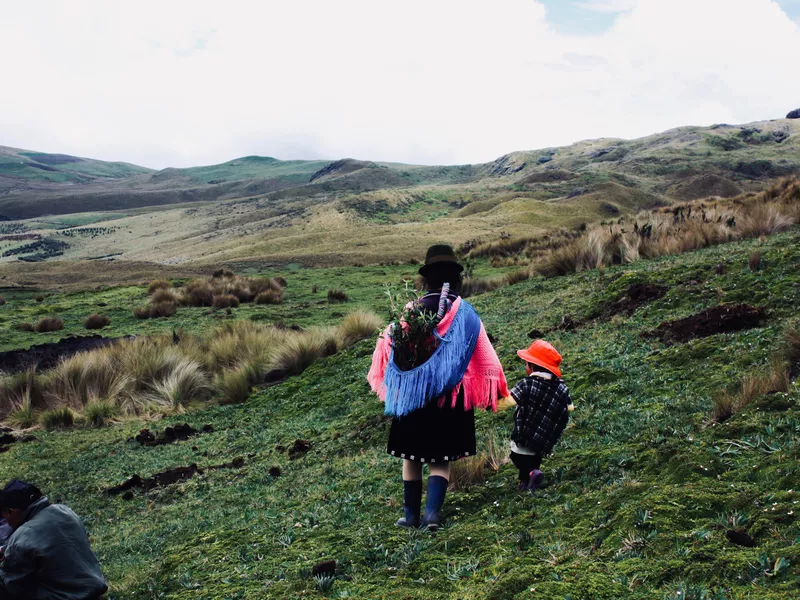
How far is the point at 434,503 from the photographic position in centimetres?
414

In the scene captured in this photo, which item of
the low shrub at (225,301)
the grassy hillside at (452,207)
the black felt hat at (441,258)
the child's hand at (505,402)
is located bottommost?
the low shrub at (225,301)

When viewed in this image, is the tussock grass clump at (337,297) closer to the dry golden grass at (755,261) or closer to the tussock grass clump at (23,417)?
the tussock grass clump at (23,417)

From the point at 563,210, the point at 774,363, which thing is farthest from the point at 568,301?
the point at 563,210

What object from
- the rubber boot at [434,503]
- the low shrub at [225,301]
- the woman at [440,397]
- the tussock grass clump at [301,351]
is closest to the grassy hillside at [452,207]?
the low shrub at [225,301]

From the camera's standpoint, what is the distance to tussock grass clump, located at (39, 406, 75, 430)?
33.0ft

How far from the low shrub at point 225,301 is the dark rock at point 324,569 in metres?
16.8

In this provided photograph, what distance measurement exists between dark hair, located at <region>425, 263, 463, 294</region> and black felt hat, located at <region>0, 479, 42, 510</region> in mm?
3123

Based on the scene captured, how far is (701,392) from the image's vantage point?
17.2 feet

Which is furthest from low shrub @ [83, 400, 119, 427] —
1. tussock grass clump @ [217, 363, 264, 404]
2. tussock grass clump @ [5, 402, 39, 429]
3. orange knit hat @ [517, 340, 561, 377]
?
orange knit hat @ [517, 340, 561, 377]

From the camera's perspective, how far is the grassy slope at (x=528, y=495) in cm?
295

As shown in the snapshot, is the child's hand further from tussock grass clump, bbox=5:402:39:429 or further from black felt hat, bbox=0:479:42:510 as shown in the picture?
tussock grass clump, bbox=5:402:39:429

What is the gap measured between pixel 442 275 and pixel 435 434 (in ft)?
3.74

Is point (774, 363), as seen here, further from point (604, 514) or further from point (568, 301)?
point (568, 301)

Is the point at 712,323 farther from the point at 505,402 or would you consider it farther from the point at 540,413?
the point at 505,402
